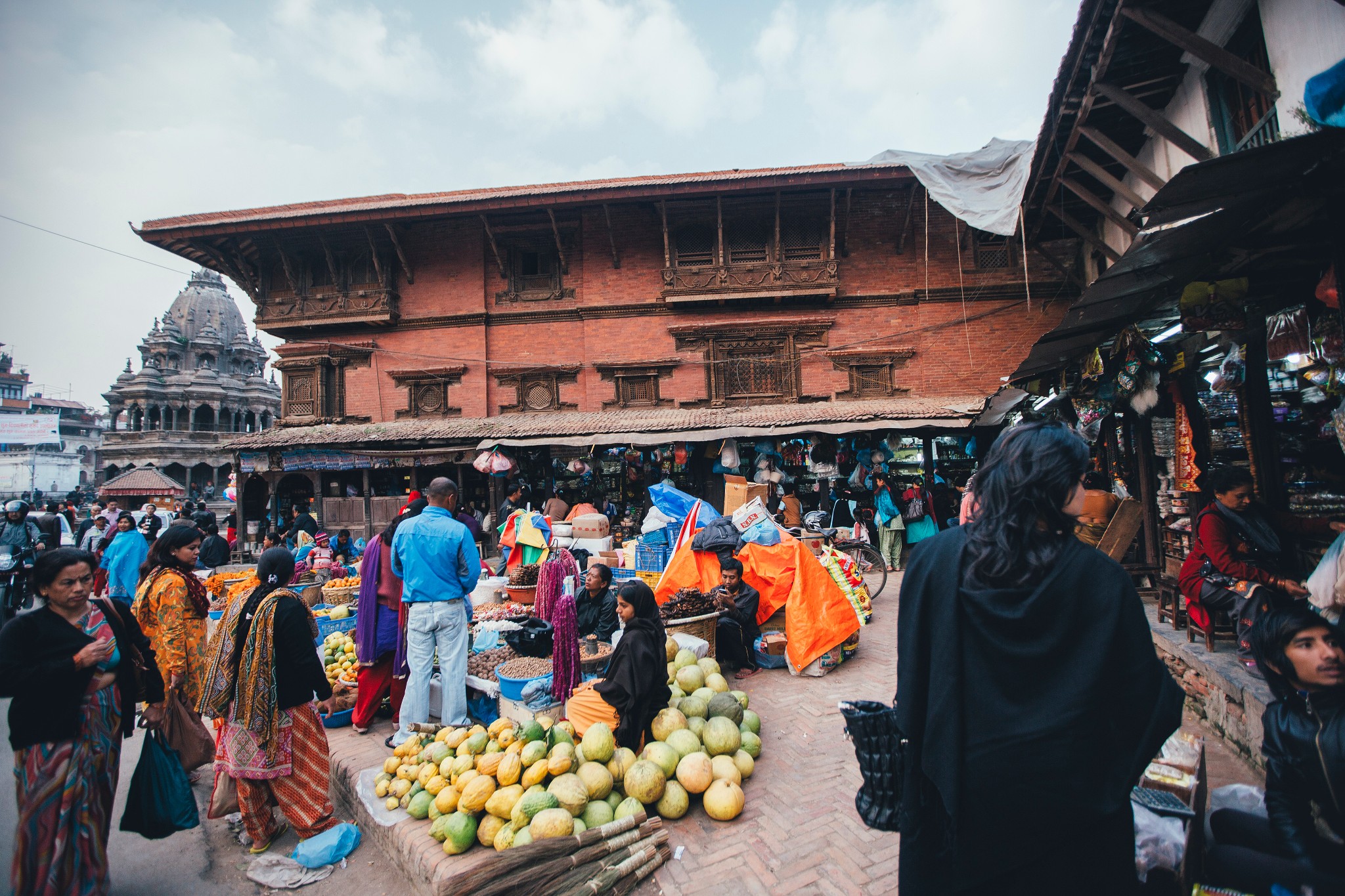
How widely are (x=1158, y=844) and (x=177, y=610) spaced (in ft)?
18.9

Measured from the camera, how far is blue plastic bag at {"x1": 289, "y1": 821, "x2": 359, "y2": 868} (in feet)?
11.3

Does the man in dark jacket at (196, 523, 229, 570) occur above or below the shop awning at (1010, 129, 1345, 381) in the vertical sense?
below

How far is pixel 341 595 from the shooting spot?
859 cm

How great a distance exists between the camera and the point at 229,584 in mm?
9703

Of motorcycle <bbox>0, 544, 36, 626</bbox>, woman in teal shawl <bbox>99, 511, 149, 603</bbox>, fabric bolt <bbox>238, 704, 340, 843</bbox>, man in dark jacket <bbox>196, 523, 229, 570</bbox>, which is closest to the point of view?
fabric bolt <bbox>238, 704, 340, 843</bbox>

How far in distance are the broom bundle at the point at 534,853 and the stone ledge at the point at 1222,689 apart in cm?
384

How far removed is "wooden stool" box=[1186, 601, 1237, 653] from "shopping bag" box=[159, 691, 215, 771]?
7.56 m

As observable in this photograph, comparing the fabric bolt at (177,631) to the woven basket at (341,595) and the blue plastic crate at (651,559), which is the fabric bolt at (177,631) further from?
Result: the woven basket at (341,595)

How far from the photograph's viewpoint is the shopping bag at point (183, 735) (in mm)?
3693

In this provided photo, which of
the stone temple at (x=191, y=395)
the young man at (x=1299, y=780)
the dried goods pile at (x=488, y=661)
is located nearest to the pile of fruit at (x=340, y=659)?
the dried goods pile at (x=488, y=661)

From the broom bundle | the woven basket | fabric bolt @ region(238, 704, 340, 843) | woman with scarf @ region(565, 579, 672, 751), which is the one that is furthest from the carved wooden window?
fabric bolt @ region(238, 704, 340, 843)

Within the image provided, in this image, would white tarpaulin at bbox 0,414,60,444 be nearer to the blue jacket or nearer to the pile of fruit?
the pile of fruit

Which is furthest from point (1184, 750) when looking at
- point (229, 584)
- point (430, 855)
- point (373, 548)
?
point (229, 584)

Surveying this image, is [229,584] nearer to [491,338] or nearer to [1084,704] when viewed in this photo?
[491,338]
